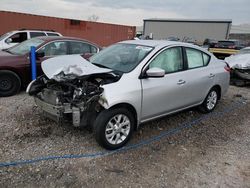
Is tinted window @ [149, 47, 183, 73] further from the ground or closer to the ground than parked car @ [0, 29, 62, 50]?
closer to the ground

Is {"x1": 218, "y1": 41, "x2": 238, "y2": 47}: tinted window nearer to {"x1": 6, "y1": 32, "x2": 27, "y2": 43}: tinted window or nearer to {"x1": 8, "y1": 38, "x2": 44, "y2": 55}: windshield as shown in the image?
{"x1": 6, "y1": 32, "x2": 27, "y2": 43}: tinted window

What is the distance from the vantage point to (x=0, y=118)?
4383mm

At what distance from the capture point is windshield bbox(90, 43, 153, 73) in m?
3.82

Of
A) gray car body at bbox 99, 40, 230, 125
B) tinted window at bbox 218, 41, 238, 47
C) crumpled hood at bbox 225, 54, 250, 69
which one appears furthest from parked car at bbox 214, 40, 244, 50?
gray car body at bbox 99, 40, 230, 125

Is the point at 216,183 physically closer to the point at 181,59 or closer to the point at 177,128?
the point at 177,128

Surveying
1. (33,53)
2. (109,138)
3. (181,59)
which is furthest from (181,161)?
(33,53)

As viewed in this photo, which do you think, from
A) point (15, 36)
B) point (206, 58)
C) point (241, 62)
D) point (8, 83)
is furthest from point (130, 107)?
point (15, 36)

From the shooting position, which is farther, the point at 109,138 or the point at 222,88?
the point at 222,88

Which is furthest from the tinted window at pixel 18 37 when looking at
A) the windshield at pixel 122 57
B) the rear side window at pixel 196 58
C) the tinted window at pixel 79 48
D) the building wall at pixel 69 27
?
the rear side window at pixel 196 58

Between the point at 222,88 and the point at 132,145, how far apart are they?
9.44ft

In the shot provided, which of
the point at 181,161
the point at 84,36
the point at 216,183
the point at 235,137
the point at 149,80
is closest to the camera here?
the point at 216,183

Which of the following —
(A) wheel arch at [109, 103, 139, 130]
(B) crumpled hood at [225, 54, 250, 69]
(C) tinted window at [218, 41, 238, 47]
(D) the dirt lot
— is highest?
(C) tinted window at [218, 41, 238, 47]

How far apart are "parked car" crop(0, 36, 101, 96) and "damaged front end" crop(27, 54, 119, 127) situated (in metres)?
2.28

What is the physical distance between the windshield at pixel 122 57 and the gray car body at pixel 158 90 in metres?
0.13
